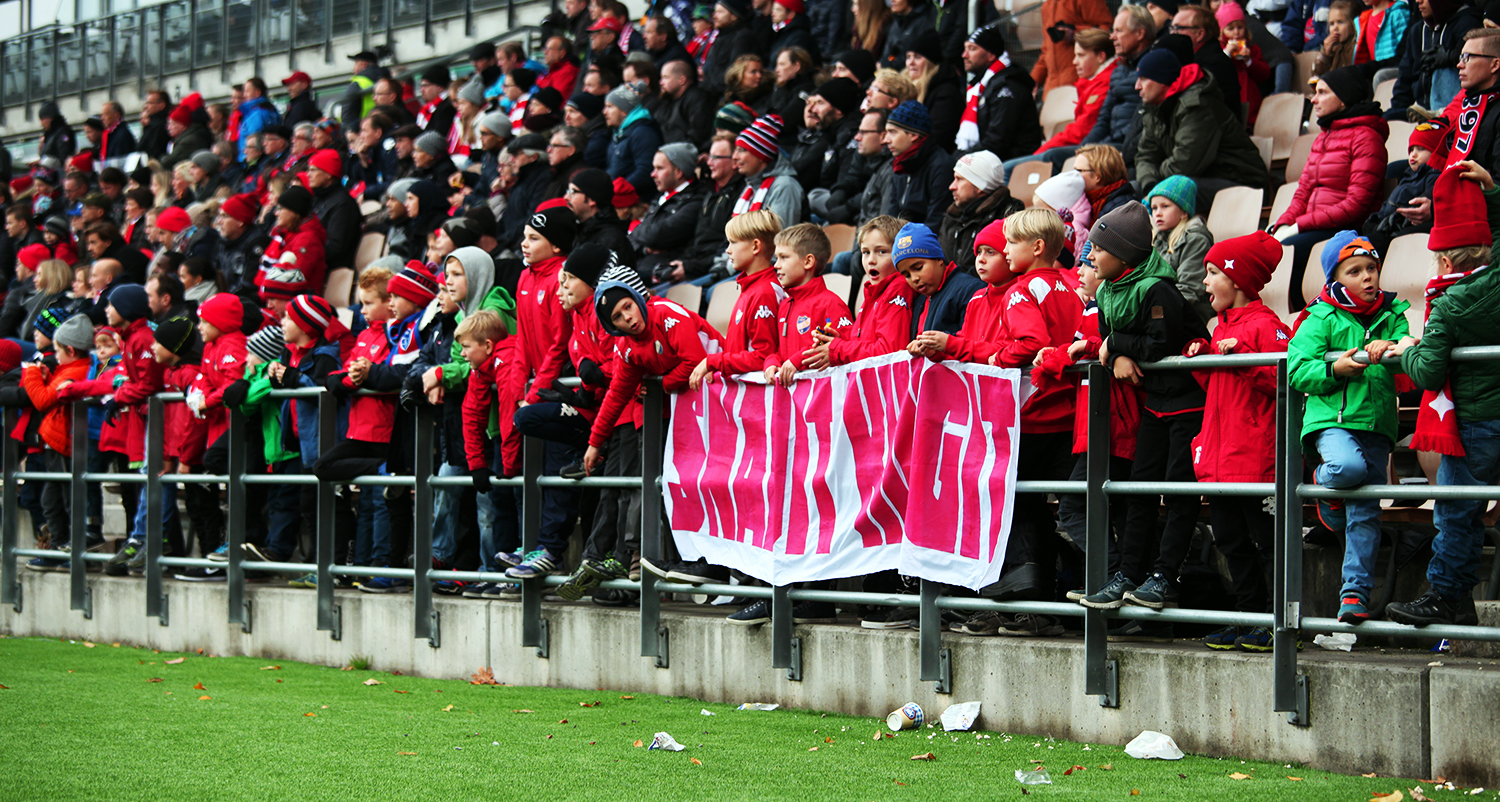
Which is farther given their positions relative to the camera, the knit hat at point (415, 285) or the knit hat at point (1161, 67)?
the knit hat at point (415, 285)

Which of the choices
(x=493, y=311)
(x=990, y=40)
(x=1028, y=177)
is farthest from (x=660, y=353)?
(x=990, y=40)

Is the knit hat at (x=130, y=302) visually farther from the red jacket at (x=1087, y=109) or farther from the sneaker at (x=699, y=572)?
the red jacket at (x=1087, y=109)

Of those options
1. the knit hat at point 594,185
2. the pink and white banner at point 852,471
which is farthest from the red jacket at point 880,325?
the knit hat at point 594,185

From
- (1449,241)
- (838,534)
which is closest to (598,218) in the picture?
(838,534)

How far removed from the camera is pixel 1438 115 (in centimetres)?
741

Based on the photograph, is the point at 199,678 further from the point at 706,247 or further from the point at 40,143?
the point at 40,143

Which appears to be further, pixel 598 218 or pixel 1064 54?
pixel 1064 54

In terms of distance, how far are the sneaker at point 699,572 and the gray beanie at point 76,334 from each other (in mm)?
6462

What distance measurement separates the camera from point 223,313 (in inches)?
383

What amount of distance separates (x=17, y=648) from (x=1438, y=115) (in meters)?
8.65

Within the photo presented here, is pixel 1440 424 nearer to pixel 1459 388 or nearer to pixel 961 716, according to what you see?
pixel 1459 388

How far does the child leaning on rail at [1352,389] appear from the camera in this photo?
4.82 metres

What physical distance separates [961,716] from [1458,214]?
2.45 metres

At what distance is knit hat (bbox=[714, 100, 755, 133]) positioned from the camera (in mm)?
10672
